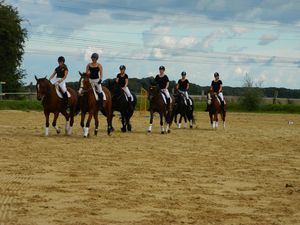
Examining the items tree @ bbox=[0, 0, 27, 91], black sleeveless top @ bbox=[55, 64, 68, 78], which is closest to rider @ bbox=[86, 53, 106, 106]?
black sleeveless top @ bbox=[55, 64, 68, 78]

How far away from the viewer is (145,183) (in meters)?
10.8

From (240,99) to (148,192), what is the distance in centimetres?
4867

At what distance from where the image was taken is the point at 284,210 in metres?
8.68

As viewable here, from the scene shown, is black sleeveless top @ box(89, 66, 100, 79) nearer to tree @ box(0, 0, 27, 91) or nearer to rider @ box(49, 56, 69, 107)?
rider @ box(49, 56, 69, 107)

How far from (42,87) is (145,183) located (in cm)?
1024

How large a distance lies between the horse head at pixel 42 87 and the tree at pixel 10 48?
133ft

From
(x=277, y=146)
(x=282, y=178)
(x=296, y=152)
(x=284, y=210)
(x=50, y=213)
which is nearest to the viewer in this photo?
(x=50, y=213)

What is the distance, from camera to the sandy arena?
8125 millimetres

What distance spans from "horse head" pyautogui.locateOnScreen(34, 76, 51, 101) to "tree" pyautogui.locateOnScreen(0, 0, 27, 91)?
40451 mm

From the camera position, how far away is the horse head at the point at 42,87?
66.3 ft

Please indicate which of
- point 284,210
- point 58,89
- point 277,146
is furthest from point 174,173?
point 58,89

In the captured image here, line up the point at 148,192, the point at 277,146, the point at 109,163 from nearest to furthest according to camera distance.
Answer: the point at 148,192, the point at 109,163, the point at 277,146

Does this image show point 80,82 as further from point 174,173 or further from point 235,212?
point 235,212

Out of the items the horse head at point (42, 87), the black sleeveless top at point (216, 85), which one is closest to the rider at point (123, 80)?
the horse head at point (42, 87)
